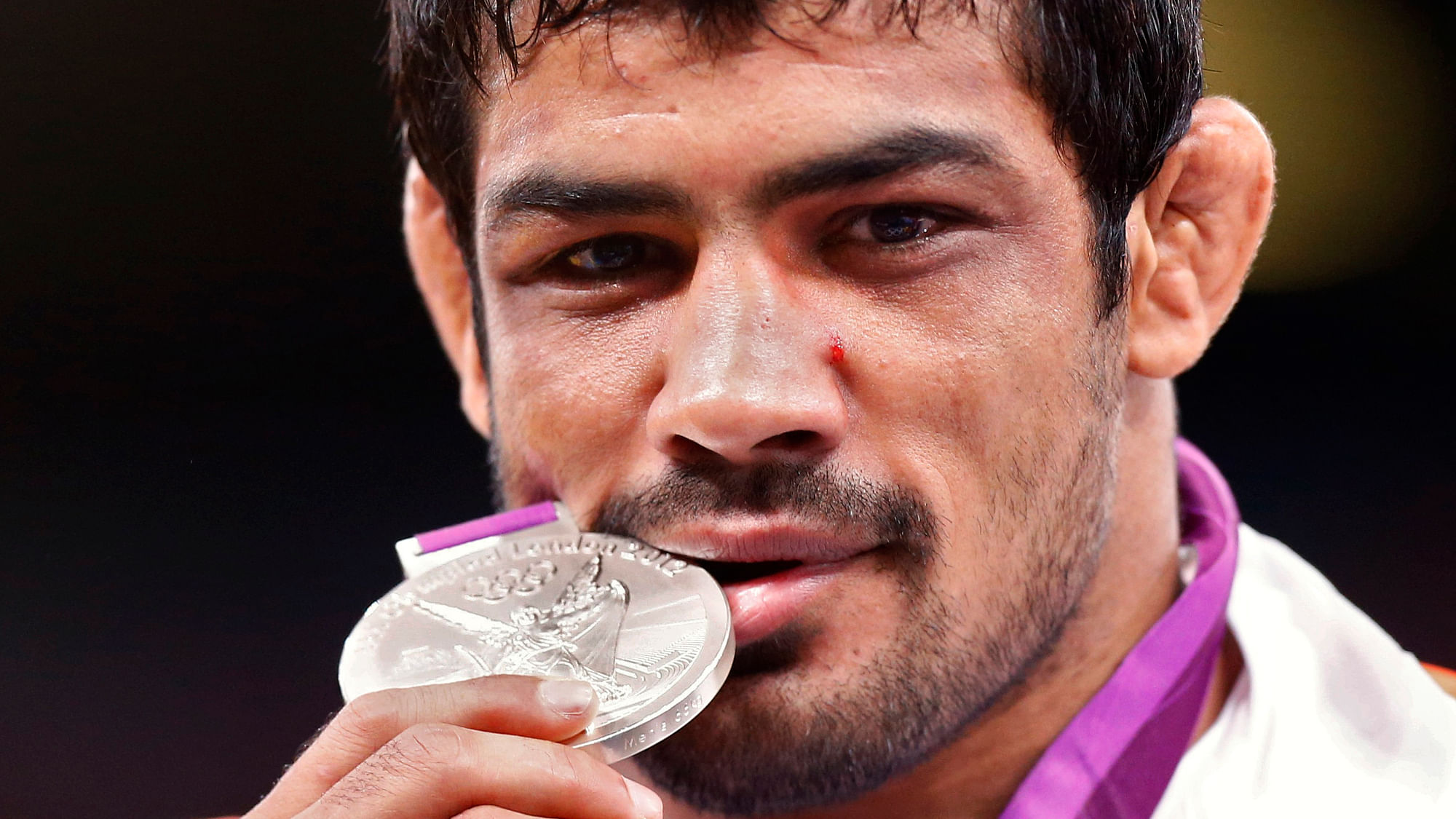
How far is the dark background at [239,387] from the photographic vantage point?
10.4 feet

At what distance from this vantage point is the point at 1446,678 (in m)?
2.77

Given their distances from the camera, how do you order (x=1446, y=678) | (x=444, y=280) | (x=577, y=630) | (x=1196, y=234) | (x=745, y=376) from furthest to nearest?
(x=1446, y=678) < (x=444, y=280) < (x=1196, y=234) < (x=577, y=630) < (x=745, y=376)

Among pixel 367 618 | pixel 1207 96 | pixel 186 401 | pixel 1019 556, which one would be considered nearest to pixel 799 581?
pixel 1019 556

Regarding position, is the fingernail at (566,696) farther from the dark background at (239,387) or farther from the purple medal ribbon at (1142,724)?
the dark background at (239,387)

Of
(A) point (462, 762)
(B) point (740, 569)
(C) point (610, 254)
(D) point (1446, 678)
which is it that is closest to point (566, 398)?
(C) point (610, 254)

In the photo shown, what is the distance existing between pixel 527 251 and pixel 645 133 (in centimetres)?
31

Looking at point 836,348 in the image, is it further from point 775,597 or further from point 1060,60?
point 1060,60

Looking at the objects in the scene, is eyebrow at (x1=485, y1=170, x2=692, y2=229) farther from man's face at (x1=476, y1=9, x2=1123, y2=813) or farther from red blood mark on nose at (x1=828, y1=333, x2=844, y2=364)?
red blood mark on nose at (x1=828, y1=333, x2=844, y2=364)

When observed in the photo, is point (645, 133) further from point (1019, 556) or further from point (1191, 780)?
point (1191, 780)

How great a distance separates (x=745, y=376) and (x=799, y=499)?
185 millimetres

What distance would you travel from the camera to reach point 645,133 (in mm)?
1843

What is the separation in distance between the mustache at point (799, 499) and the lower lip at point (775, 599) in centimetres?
8

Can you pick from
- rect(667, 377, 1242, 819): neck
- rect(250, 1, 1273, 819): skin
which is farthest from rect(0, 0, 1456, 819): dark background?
rect(250, 1, 1273, 819): skin

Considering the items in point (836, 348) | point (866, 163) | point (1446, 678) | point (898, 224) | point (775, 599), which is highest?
point (866, 163)
